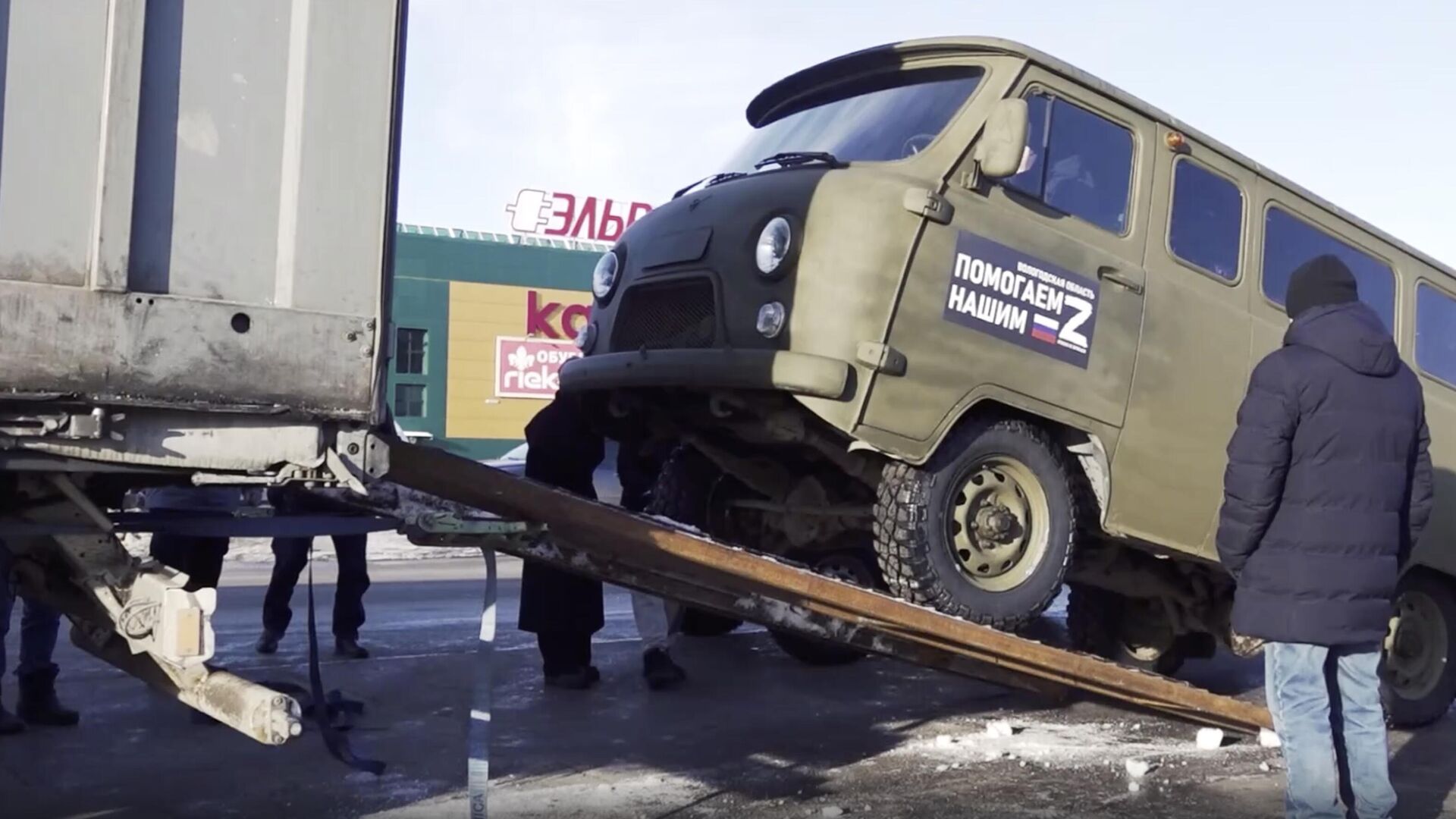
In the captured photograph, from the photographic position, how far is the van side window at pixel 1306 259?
231 inches

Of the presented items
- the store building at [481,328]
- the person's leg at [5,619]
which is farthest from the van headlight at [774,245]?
the store building at [481,328]

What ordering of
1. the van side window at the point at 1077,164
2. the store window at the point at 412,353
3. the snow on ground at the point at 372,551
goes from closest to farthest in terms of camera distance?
the van side window at the point at 1077,164 → the snow on ground at the point at 372,551 → the store window at the point at 412,353

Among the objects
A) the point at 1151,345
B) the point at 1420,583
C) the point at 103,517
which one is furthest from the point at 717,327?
the point at 1420,583

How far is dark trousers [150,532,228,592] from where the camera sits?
19.8ft

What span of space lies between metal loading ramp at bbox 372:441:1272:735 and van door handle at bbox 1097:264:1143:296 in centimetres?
142

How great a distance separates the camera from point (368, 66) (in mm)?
3010

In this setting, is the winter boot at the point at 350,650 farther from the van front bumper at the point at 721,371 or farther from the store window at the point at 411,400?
the store window at the point at 411,400

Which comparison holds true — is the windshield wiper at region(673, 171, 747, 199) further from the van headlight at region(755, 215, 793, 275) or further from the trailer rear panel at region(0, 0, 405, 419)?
the trailer rear panel at region(0, 0, 405, 419)

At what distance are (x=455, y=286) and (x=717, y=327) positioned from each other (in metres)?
31.8

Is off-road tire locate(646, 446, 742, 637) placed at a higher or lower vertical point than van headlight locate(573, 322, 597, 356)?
lower

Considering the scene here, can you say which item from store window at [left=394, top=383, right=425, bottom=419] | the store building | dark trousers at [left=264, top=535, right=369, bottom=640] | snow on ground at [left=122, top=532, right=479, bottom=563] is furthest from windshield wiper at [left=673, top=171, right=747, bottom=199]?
store window at [left=394, top=383, right=425, bottom=419]

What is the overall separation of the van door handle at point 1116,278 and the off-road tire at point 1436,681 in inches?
99.6

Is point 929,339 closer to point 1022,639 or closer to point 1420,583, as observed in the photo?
point 1022,639

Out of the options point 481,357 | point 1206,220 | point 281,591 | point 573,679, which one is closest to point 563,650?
point 573,679
